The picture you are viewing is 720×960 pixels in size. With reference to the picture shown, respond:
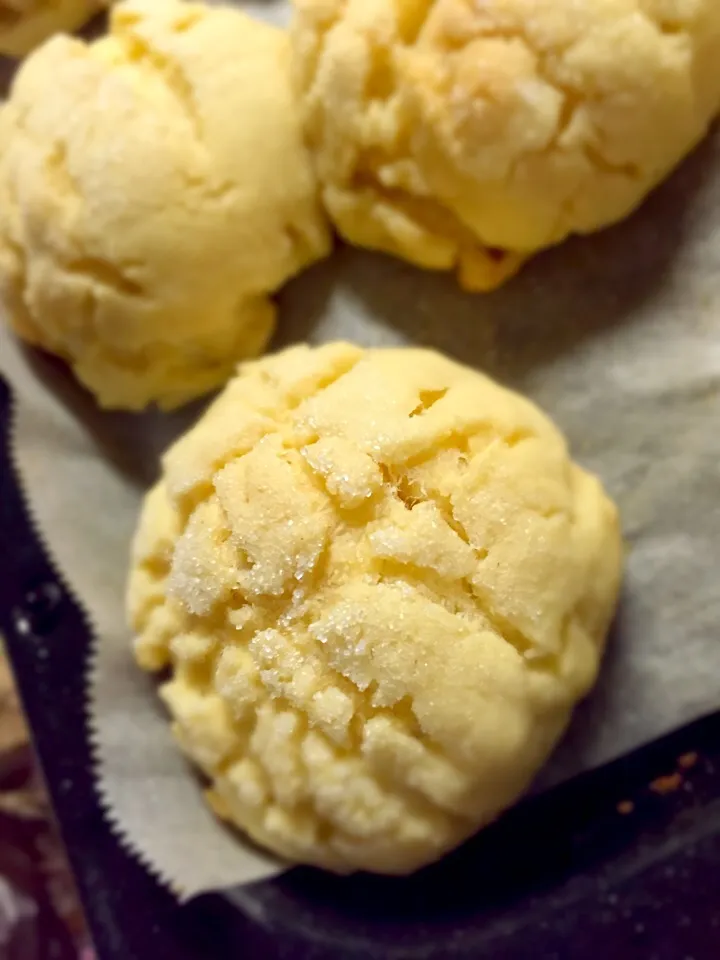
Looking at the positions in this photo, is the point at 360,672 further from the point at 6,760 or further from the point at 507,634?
the point at 6,760

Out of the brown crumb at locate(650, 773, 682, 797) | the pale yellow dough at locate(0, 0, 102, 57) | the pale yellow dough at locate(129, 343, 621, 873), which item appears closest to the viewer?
the pale yellow dough at locate(129, 343, 621, 873)

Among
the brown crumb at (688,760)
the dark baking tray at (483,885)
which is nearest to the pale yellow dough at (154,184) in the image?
the dark baking tray at (483,885)

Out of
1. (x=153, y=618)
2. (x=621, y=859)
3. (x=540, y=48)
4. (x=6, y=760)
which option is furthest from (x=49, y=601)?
(x=540, y=48)

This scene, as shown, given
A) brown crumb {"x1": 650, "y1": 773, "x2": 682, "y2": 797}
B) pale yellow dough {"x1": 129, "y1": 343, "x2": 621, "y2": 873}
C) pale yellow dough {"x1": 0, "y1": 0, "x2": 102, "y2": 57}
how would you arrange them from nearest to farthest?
pale yellow dough {"x1": 129, "y1": 343, "x2": 621, "y2": 873}, brown crumb {"x1": 650, "y1": 773, "x2": 682, "y2": 797}, pale yellow dough {"x1": 0, "y1": 0, "x2": 102, "y2": 57}

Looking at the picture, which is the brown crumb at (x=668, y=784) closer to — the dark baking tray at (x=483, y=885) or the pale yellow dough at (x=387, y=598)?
the dark baking tray at (x=483, y=885)

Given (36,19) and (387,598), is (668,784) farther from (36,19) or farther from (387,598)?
(36,19)

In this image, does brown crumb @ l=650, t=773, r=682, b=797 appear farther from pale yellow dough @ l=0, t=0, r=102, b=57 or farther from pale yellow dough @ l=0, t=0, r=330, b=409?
pale yellow dough @ l=0, t=0, r=102, b=57

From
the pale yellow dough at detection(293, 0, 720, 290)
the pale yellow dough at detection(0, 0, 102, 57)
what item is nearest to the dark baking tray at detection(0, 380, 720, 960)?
the pale yellow dough at detection(293, 0, 720, 290)
